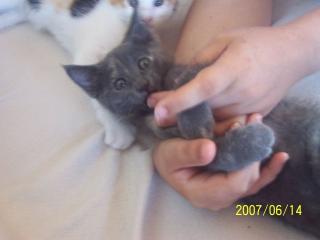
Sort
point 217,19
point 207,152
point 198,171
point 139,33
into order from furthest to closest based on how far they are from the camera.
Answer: point 217,19
point 139,33
point 198,171
point 207,152

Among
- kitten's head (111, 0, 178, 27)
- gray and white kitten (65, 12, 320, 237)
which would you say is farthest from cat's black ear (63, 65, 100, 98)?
kitten's head (111, 0, 178, 27)

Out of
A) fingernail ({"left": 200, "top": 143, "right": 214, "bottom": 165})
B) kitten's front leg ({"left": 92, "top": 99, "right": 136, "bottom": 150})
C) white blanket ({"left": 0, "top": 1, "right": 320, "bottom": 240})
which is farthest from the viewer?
kitten's front leg ({"left": 92, "top": 99, "right": 136, "bottom": 150})

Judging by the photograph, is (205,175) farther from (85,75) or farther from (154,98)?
(85,75)

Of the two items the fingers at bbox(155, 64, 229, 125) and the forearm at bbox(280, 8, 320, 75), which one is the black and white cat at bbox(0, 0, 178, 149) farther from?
the forearm at bbox(280, 8, 320, 75)

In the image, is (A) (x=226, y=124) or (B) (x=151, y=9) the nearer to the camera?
(A) (x=226, y=124)

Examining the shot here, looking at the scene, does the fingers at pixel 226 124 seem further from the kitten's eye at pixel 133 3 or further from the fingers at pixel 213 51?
the kitten's eye at pixel 133 3

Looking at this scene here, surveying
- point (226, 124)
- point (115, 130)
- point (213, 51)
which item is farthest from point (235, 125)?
point (115, 130)

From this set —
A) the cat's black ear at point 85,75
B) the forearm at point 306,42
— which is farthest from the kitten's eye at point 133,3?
the forearm at point 306,42
